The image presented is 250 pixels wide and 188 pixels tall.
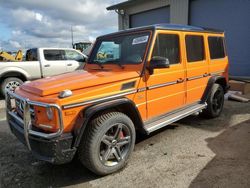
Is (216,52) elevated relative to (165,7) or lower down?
lower down

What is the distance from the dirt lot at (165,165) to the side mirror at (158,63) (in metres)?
1.37

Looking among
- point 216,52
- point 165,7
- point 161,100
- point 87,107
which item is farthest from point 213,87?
point 165,7

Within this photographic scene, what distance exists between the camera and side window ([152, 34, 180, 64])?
400 centimetres

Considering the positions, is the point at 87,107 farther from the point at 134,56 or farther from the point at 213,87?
the point at 213,87

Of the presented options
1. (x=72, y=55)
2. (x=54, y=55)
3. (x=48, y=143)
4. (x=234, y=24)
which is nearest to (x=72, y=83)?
→ (x=48, y=143)

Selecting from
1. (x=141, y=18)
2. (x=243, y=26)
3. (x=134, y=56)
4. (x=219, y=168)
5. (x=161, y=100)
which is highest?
(x=141, y=18)

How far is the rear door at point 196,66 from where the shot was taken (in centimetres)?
466

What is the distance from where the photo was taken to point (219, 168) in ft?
11.2

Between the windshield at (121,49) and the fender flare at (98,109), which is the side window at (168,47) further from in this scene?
the fender flare at (98,109)

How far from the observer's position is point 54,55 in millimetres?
9594

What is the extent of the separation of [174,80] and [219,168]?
1.60 meters

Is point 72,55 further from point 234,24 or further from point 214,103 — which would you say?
point 234,24

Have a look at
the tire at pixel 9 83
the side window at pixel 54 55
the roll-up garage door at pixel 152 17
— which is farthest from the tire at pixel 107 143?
the roll-up garage door at pixel 152 17

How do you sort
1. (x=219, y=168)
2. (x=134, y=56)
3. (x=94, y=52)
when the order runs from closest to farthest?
(x=219, y=168) < (x=134, y=56) < (x=94, y=52)
